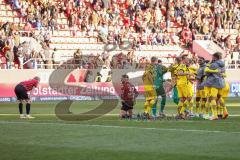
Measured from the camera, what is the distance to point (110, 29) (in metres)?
46.8

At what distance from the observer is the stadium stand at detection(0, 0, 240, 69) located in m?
41.3

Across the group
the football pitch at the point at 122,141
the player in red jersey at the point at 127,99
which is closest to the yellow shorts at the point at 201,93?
the player in red jersey at the point at 127,99

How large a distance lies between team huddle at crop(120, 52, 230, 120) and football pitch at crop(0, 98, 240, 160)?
197 centimetres

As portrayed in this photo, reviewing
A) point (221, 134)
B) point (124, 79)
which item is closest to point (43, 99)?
point (124, 79)

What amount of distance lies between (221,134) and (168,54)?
3121cm

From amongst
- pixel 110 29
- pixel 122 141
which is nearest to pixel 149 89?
pixel 122 141

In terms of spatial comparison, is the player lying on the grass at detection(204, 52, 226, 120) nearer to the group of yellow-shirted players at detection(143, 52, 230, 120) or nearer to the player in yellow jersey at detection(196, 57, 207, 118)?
the group of yellow-shirted players at detection(143, 52, 230, 120)

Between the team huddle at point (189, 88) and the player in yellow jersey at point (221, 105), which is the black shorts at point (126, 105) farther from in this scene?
the player in yellow jersey at point (221, 105)

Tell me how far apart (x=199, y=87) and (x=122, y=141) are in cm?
962

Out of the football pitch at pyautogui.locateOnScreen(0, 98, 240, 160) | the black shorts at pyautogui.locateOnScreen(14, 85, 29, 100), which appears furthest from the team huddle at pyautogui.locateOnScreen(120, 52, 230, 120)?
the black shorts at pyautogui.locateOnScreen(14, 85, 29, 100)

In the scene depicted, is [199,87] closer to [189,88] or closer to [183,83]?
[189,88]

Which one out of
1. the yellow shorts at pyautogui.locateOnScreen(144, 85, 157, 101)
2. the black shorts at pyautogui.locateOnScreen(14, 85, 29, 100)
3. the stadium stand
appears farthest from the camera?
the stadium stand

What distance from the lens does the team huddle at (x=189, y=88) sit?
2264 centimetres

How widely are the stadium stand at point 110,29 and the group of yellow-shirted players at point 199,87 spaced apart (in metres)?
16.7
